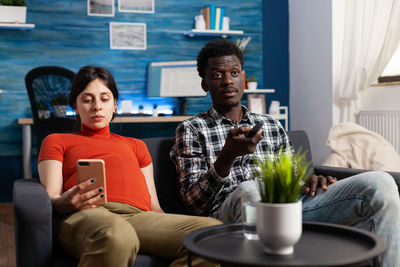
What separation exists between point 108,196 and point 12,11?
3117 millimetres

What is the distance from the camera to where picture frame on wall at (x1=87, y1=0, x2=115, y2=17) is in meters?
4.60

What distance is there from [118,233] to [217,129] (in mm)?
764

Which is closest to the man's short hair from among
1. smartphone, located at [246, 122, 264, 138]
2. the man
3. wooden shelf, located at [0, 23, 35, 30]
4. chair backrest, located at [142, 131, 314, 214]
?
the man

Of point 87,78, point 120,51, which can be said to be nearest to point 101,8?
point 120,51

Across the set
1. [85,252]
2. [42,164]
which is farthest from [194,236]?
[42,164]

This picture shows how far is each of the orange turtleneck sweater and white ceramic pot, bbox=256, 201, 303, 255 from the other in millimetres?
756

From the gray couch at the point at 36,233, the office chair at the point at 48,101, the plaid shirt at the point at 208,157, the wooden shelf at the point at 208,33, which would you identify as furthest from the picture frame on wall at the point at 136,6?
the gray couch at the point at 36,233

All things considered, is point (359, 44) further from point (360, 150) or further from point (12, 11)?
point (12, 11)

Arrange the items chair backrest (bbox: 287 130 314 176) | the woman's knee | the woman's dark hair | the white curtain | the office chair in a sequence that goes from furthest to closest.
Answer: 1. the white curtain
2. the office chair
3. chair backrest (bbox: 287 130 314 176)
4. the woman's dark hair
5. the woman's knee

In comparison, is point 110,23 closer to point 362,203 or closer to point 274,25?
point 274,25

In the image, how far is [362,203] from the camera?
148 centimetres

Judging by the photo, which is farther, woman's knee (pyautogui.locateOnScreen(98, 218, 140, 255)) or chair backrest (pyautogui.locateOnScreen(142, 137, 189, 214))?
chair backrest (pyautogui.locateOnScreen(142, 137, 189, 214))

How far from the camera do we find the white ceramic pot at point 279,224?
3.47ft

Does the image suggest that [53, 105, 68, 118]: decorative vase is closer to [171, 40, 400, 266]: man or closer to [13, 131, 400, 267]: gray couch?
[171, 40, 400, 266]: man
